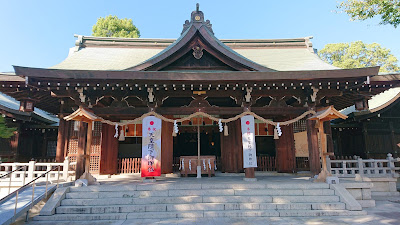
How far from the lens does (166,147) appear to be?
1141 cm

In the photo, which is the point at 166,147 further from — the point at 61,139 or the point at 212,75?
the point at 61,139

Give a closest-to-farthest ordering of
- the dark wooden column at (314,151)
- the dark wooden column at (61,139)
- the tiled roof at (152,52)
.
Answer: the dark wooden column at (314,151) < the dark wooden column at (61,139) < the tiled roof at (152,52)

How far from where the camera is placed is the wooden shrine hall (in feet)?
27.4

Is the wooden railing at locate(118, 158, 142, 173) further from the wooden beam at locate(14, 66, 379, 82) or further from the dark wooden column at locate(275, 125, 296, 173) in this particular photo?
the dark wooden column at locate(275, 125, 296, 173)

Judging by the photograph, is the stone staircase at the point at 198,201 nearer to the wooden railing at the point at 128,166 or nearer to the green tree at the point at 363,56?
the wooden railing at the point at 128,166

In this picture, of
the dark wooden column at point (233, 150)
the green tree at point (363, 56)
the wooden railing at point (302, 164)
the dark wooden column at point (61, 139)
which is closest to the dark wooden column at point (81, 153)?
the dark wooden column at point (61, 139)

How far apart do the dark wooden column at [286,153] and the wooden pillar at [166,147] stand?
5.90 metres

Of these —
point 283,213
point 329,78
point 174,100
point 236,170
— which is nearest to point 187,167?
point 236,170

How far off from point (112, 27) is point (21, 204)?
27623 mm

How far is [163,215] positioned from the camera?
6473 mm

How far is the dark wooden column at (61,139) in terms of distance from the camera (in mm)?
11078

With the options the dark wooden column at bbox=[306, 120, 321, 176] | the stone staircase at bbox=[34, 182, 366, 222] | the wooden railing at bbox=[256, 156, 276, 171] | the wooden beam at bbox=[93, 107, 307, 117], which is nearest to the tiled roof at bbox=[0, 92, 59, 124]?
the wooden beam at bbox=[93, 107, 307, 117]

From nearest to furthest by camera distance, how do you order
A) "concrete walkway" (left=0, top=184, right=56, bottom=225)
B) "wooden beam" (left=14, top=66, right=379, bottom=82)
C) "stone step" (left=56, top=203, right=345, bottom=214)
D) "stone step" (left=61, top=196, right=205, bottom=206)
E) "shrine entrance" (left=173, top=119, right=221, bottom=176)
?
1. "concrete walkway" (left=0, top=184, right=56, bottom=225)
2. "stone step" (left=56, top=203, right=345, bottom=214)
3. "stone step" (left=61, top=196, right=205, bottom=206)
4. "wooden beam" (left=14, top=66, right=379, bottom=82)
5. "shrine entrance" (left=173, top=119, right=221, bottom=176)

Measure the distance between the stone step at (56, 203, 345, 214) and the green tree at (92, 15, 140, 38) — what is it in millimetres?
26760
